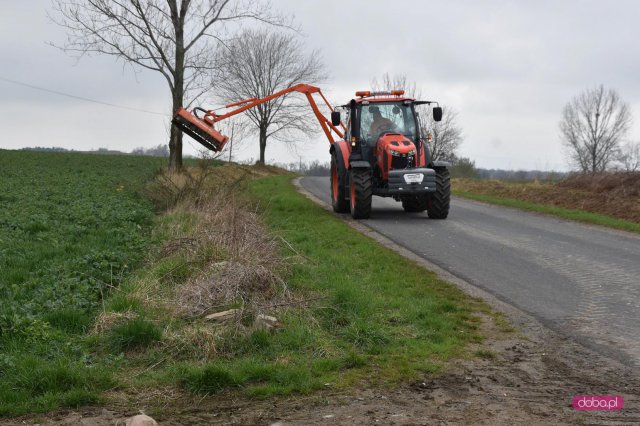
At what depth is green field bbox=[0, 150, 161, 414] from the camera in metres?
5.27

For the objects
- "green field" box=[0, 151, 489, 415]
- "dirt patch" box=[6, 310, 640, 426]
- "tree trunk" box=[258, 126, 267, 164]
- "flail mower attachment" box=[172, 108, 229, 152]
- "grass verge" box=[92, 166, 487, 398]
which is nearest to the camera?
"dirt patch" box=[6, 310, 640, 426]

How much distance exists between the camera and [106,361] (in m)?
5.80

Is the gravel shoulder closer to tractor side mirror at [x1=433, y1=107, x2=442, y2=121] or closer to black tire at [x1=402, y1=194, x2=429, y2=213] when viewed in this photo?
tractor side mirror at [x1=433, y1=107, x2=442, y2=121]

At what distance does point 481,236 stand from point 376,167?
12.6ft

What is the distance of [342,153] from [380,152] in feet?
4.60

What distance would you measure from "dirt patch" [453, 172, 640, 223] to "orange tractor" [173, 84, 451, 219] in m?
5.75

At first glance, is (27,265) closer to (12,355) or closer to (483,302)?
(12,355)

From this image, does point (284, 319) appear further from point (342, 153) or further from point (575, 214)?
point (575, 214)

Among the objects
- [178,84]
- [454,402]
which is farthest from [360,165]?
[454,402]

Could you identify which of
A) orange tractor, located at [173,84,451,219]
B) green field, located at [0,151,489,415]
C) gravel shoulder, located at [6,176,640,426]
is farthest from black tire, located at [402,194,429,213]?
gravel shoulder, located at [6,176,640,426]

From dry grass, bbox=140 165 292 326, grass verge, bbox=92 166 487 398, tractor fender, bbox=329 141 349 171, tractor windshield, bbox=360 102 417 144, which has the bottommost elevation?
grass verge, bbox=92 166 487 398

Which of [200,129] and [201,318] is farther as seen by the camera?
[200,129]

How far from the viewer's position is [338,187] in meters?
17.7

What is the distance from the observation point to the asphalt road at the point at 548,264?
719cm
